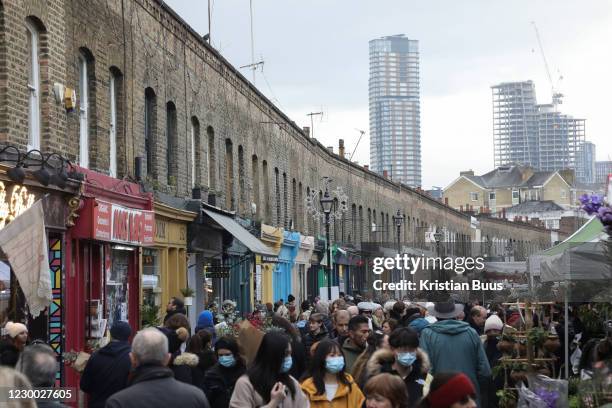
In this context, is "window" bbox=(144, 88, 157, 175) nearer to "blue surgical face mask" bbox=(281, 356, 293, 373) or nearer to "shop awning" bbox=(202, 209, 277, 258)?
"shop awning" bbox=(202, 209, 277, 258)

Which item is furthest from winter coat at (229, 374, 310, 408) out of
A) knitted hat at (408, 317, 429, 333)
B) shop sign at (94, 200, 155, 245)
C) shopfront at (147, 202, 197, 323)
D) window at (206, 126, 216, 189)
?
window at (206, 126, 216, 189)

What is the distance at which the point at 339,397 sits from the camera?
9.03 metres

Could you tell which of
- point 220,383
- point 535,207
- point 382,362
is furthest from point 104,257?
point 535,207

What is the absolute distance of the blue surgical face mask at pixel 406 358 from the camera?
993 centimetres

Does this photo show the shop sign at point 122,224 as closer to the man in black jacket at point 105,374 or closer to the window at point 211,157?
the window at point 211,157

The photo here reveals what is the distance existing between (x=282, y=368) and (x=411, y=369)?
1854 mm

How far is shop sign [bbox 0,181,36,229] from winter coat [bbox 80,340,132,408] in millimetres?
4453

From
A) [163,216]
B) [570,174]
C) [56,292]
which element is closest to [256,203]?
[163,216]

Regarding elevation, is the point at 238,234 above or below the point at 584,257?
above

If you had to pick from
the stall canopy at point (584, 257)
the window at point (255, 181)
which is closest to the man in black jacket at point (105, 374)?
the stall canopy at point (584, 257)

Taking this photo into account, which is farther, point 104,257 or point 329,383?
point 104,257

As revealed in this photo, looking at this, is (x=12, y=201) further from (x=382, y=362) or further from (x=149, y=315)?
(x=149, y=315)

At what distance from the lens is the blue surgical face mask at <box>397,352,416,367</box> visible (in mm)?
9930

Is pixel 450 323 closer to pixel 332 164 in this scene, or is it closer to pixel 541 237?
pixel 332 164
